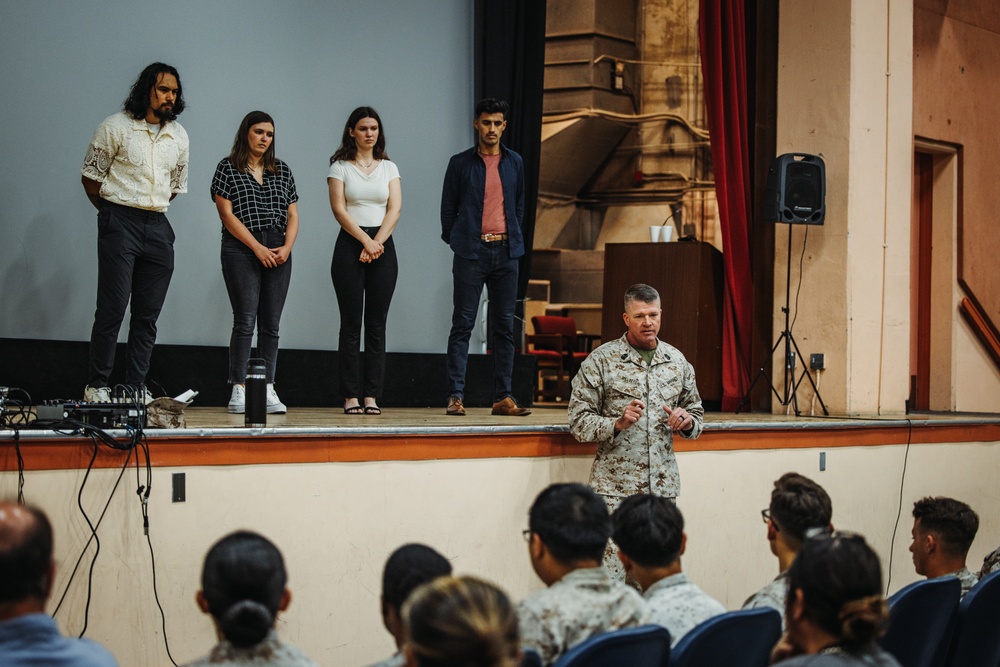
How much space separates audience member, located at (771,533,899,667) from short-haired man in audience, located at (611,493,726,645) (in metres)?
0.44

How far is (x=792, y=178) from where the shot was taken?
241 inches

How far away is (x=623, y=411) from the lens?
397cm

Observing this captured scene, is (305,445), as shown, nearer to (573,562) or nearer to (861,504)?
(573,562)

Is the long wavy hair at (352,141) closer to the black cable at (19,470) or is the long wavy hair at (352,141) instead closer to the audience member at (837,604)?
the black cable at (19,470)

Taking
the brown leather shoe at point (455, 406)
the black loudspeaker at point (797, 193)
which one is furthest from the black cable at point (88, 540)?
the black loudspeaker at point (797, 193)

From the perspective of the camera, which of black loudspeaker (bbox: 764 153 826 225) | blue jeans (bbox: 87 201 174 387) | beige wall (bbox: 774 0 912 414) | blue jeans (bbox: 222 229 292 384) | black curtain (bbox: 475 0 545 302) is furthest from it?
black curtain (bbox: 475 0 545 302)

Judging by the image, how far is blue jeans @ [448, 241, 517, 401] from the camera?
195 inches

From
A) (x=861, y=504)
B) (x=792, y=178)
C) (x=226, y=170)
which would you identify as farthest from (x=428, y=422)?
(x=792, y=178)

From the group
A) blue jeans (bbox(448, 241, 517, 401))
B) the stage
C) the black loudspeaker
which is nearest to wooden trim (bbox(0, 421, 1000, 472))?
the stage

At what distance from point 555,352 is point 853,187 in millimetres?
3548

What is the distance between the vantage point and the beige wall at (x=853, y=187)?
20.5 ft

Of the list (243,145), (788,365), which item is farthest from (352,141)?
(788,365)

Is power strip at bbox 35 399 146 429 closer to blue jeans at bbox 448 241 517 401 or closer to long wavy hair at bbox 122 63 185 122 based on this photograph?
long wavy hair at bbox 122 63 185 122

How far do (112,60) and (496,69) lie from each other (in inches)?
88.2
